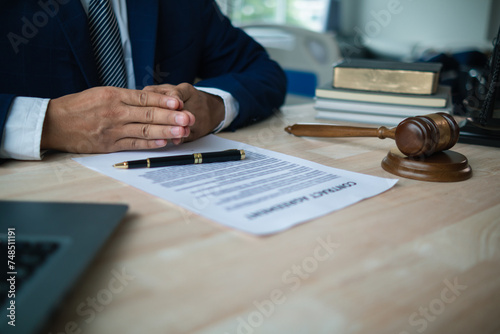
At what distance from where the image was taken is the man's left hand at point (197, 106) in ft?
2.84

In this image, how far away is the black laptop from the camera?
0.30m

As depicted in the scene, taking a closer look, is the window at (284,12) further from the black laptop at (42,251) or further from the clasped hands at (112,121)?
the black laptop at (42,251)

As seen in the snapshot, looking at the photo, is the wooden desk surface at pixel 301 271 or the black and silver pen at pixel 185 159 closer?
the wooden desk surface at pixel 301 271

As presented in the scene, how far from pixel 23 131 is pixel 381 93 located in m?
0.83

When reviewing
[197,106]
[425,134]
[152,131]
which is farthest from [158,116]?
[425,134]

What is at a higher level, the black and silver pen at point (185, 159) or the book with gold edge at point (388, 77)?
the book with gold edge at point (388, 77)

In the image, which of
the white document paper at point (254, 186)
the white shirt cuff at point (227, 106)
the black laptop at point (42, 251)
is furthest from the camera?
the white shirt cuff at point (227, 106)

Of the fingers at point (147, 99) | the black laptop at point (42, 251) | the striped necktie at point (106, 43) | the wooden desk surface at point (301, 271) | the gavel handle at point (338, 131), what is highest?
the striped necktie at point (106, 43)

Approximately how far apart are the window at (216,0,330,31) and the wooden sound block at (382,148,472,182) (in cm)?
475

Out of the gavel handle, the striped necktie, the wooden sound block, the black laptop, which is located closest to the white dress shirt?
the black laptop

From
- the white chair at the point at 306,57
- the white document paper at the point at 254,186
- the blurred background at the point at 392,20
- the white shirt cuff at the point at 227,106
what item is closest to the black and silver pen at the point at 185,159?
the white document paper at the point at 254,186

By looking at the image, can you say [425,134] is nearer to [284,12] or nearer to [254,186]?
[254,186]

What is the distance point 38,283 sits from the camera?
0.33m

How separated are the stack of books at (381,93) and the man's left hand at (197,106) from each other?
12.7 inches
